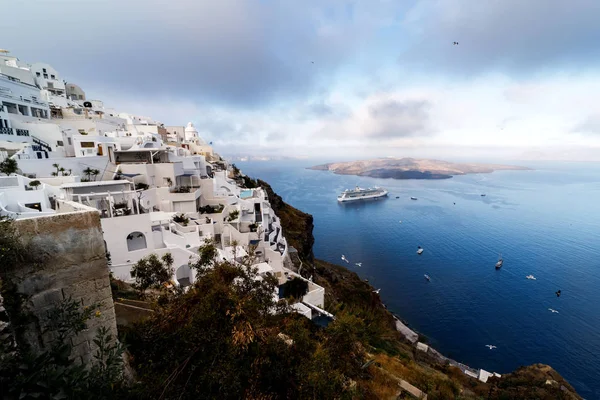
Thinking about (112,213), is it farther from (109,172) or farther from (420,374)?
(420,374)

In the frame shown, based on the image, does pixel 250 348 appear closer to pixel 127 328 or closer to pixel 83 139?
pixel 127 328

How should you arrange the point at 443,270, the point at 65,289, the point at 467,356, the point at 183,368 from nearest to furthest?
the point at 65,289, the point at 183,368, the point at 467,356, the point at 443,270

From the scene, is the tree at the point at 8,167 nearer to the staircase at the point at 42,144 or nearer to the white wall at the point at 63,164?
the white wall at the point at 63,164

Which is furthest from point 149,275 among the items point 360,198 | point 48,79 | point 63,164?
point 360,198

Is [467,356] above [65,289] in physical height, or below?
below

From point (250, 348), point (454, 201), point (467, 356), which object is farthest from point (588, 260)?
point (250, 348)

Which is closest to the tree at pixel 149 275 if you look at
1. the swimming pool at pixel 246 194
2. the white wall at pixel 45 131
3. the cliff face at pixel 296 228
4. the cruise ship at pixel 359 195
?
the swimming pool at pixel 246 194

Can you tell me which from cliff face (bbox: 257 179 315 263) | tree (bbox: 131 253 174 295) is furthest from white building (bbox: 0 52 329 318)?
cliff face (bbox: 257 179 315 263)
